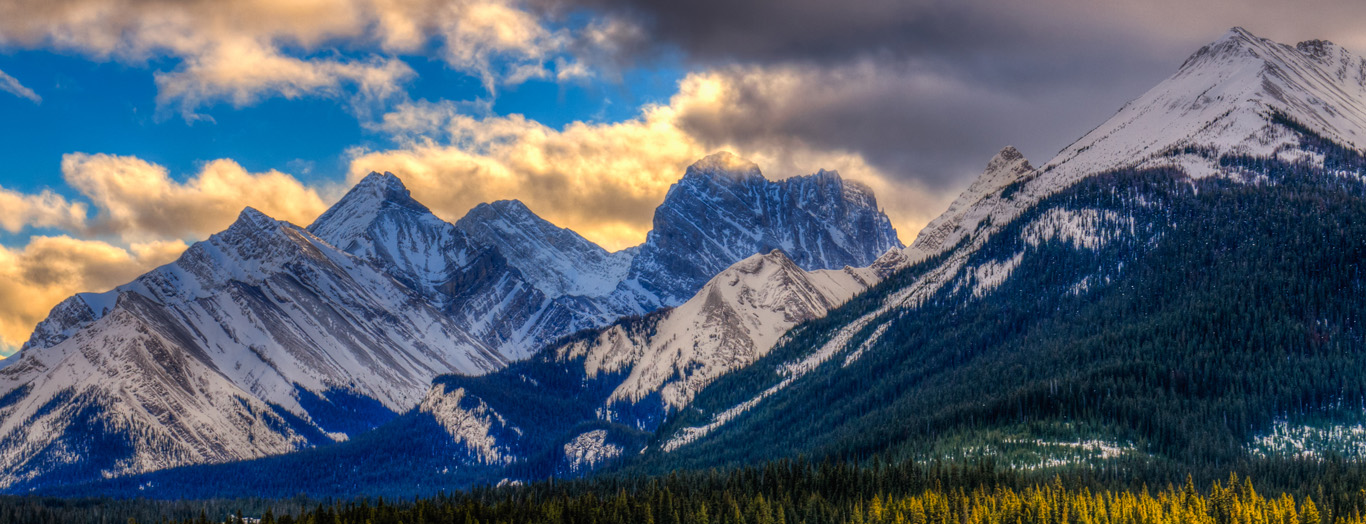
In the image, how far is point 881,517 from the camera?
579 ft

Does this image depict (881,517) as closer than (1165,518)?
No

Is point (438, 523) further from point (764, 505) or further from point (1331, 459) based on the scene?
point (1331, 459)

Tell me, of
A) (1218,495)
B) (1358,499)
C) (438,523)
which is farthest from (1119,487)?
(438,523)

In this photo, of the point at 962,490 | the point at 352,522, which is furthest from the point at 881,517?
the point at 352,522

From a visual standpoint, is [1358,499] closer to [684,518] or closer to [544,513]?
[684,518]

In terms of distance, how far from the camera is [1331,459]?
195 m

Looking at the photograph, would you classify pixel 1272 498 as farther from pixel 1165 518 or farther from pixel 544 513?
pixel 544 513

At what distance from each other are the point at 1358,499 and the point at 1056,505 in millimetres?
37560

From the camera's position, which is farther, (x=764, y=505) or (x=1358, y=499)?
(x=764, y=505)

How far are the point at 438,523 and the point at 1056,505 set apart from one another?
88.0 m

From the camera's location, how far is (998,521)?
560 ft

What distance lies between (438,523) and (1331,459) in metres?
130

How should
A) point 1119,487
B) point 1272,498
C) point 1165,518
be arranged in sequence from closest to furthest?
point 1165,518
point 1272,498
point 1119,487

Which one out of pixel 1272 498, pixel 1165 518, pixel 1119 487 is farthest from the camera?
pixel 1119 487
